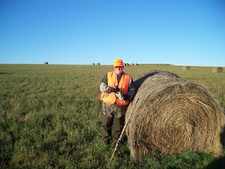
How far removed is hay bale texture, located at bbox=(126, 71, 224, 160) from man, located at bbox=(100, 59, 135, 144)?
0.33 metres

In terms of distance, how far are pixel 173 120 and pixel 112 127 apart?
1.56m

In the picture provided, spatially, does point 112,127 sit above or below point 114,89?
below

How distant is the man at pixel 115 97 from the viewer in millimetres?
6535

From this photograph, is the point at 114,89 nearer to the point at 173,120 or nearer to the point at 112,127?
the point at 112,127

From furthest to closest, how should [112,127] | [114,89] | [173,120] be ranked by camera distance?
[112,127] → [114,89] → [173,120]

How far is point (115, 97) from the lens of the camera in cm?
652

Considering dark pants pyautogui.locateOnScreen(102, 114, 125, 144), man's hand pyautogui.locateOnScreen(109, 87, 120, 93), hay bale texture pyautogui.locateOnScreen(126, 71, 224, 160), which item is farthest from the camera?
dark pants pyautogui.locateOnScreen(102, 114, 125, 144)

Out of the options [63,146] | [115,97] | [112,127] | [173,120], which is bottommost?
[63,146]

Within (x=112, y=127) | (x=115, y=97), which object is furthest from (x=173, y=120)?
(x=112, y=127)

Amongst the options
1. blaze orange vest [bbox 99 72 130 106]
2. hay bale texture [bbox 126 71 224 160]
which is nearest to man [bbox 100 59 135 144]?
blaze orange vest [bbox 99 72 130 106]

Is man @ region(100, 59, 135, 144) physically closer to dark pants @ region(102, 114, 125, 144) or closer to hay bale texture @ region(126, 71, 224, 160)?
dark pants @ region(102, 114, 125, 144)

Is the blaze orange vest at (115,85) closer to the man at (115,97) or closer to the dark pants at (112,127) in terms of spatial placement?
the man at (115,97)

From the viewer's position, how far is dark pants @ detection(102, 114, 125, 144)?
22.4ft

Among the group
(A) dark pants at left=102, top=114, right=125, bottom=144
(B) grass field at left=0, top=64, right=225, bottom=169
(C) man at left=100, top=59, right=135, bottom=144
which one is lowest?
(B) grass field at left=0, top=64, right=225, bottom=169
